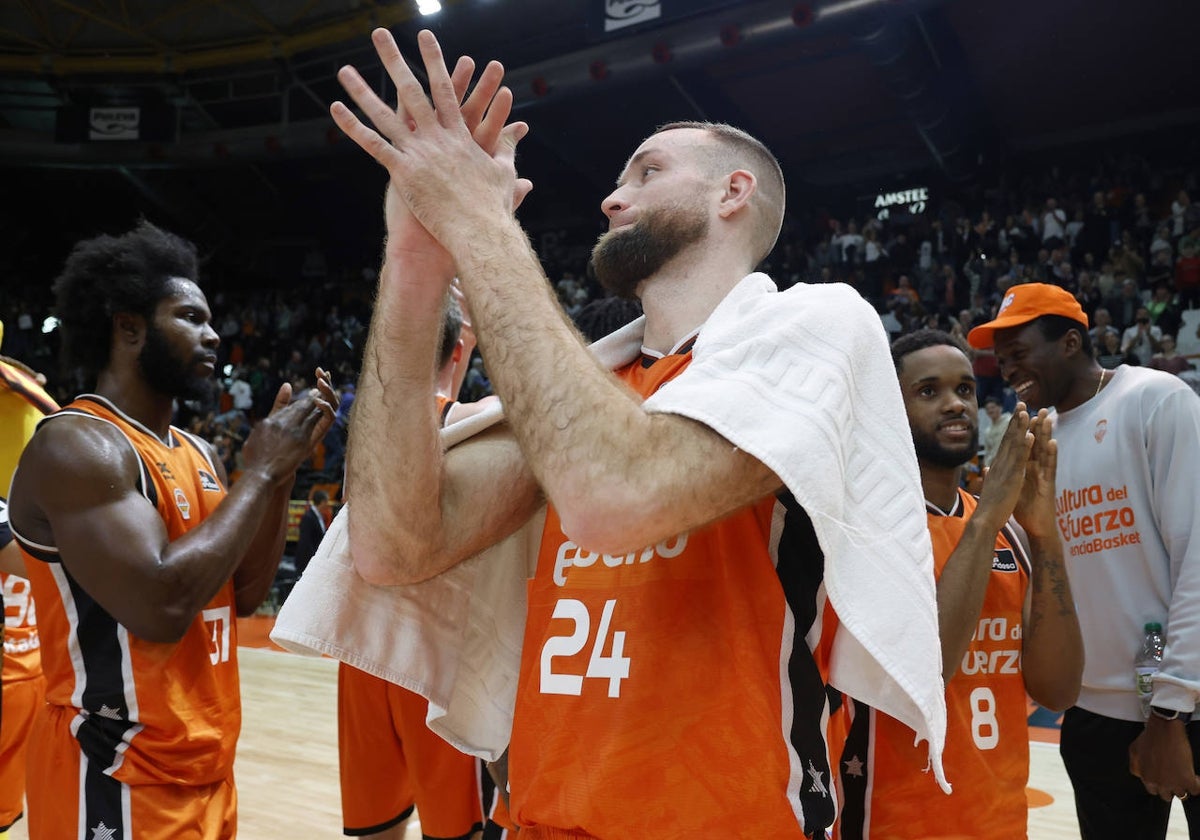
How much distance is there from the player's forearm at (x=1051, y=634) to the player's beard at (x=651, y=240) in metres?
1.23

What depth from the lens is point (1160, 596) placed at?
284 cm

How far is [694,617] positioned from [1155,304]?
36.6 ft

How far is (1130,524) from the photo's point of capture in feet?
9.49

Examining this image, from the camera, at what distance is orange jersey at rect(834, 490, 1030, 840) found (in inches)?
83.9

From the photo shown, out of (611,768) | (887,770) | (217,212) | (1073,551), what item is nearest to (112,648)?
(611,768)

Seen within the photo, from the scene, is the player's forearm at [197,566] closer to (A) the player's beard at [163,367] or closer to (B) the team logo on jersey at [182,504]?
(B) the team logo on jersey at [182,504]

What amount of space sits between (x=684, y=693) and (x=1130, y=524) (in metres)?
2.06

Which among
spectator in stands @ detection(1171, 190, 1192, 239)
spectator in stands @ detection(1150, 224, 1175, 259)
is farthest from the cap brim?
spectator in stands @ detection(1171, 190, 1192, 239)

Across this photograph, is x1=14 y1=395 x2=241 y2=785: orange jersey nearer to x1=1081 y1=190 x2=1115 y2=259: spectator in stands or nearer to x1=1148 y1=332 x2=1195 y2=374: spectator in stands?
x1=1148 y1=332 x2=1195 y2=374: spectator in stands

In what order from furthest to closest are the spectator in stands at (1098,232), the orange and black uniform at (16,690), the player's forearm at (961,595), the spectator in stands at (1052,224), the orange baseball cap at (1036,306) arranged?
the spectator in stands at (1052,224) < the spectator in stands at (1098,232) < the orange and black uniform at (16,690) < the orange baseball cap at (1036,306) < the player's forearm at (961,595)

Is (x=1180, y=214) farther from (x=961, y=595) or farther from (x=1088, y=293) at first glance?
(x=961, y=595)

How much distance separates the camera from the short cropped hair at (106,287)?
2701 mm

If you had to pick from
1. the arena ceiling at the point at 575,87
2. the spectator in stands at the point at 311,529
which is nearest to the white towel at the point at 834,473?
the spectator in stands at the point at 311,529

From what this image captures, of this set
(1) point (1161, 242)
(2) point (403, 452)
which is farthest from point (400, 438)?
(1) point (1161, 242)
